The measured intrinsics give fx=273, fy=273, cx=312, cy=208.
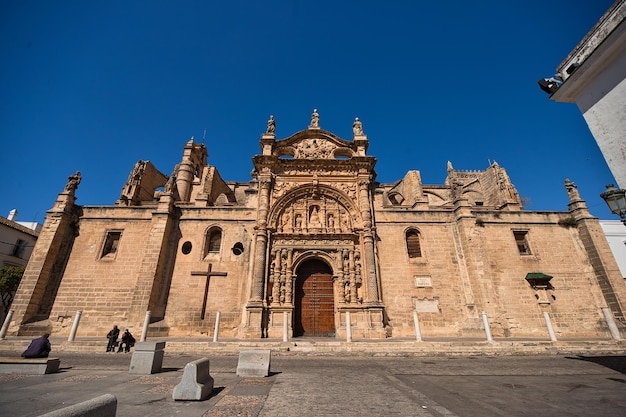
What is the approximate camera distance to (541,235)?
16.6m

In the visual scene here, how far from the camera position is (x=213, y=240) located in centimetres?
1633

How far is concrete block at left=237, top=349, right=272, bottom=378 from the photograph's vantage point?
20.3 feet

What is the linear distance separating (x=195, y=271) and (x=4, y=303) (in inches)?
709

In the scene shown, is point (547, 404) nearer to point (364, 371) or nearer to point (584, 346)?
point (364, 371)

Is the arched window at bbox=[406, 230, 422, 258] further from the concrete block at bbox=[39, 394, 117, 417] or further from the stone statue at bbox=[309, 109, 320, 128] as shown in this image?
the concrete block at bbox=[39, 394, 117, 417]

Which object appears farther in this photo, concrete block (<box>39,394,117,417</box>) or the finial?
the finial

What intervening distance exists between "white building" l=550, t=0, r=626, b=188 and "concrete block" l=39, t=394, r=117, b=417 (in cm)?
801

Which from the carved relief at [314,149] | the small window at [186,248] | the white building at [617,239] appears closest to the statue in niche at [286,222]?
the carved relief at [314,149]

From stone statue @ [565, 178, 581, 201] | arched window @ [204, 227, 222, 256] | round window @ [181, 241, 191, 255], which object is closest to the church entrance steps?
round window @ [181, 241, 191, 255]

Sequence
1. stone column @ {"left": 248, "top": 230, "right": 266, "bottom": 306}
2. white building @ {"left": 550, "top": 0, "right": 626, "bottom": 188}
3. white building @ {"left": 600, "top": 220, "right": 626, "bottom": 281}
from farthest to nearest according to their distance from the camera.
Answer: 1. white building @ {"left": 600, "top": 220, "right": 626, "bottom": 281}
2. stone column @ {"left": 248, "top": 230, "right": 266, "bottom": 306}
3. white building @ {"left": 550, "top": 0, "right": 626, "bottom": 188}

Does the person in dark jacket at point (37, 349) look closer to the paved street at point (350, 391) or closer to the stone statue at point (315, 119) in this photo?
the paved street at point (350, 391)

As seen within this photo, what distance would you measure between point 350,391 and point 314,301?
405 inches

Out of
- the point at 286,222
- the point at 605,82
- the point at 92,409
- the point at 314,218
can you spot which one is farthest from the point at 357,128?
the point at 92,409

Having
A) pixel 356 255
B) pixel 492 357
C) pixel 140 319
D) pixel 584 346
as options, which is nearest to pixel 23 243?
pixel 140 319
